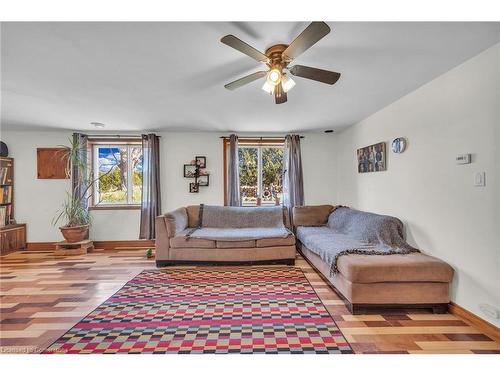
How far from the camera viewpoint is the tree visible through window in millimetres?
5410

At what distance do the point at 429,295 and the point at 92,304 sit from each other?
10.3ft

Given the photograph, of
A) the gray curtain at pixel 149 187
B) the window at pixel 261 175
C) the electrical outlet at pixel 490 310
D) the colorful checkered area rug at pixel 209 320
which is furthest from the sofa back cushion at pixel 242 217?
the electrical outlet at pixel 490 310

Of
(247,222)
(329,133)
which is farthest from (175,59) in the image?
(329,133)

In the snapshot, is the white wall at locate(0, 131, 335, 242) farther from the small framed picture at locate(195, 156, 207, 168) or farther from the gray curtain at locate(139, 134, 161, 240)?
the gray curtain at locate(139, 134, 161, 240)

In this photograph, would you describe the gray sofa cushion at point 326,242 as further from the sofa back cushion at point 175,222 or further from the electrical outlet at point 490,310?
the sofa back cushion at point 175,222

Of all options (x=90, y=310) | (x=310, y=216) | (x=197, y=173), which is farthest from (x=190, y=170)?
(x=90, y=310)

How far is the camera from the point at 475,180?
2215 mm

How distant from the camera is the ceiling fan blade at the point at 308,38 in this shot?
4.97 feet

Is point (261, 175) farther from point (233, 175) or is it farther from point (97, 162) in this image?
point (97, 162)

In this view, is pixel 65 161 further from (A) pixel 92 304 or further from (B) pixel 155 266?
(A) pixel 92 304

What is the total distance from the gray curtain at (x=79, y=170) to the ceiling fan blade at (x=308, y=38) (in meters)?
4.42

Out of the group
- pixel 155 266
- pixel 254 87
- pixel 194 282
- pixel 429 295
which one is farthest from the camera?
pixel 155 266

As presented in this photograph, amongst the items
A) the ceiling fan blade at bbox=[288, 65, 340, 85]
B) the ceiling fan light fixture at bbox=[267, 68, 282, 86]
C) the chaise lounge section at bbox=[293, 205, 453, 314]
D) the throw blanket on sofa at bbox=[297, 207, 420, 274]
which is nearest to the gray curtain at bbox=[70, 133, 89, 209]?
the throw blanket on sofa at bbox=[297, 207, 420, 274]

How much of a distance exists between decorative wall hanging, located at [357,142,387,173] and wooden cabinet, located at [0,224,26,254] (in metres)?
5.92
